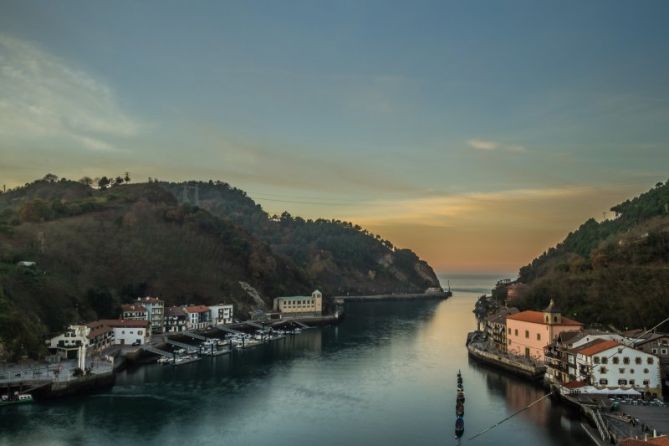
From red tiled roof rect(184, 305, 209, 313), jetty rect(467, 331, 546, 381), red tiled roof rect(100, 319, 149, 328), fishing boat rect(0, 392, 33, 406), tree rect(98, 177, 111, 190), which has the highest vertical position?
tree rect(98, 177, 111, 190)

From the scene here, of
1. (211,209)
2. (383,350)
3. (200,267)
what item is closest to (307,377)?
(383,350)

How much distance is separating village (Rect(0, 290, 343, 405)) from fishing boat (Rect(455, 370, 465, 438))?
21.1m

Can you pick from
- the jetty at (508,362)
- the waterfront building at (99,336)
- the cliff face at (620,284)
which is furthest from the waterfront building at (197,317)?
the cliff face at (620,284)

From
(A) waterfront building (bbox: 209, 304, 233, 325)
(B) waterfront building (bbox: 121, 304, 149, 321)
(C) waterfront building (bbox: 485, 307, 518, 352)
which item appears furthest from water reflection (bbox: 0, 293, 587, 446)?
(A) waterfront building (bbox: 209, 304, 233, 325)

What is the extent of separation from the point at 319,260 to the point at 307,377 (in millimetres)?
102592

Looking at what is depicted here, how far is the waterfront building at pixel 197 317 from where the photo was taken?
61344 millimetres

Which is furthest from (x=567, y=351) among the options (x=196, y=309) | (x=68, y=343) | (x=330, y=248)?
(x=330, y=248)

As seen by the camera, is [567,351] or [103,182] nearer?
[567,351]

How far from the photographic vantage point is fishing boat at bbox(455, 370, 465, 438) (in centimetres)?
2814

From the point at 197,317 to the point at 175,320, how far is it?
2778mm

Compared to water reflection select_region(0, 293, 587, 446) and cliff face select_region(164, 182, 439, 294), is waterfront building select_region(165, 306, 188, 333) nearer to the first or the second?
water reflection select_region(0, 293, 587, 446)

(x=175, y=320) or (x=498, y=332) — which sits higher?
(x=175, y=320)

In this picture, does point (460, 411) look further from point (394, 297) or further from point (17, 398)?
point (394, 297)

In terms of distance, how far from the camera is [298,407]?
33.2 metres
